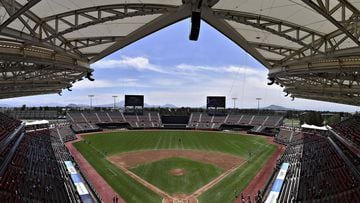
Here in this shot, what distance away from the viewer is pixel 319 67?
18.3 meters

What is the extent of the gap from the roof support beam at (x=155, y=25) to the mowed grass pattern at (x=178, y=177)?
46.5 feet

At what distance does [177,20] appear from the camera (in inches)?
598

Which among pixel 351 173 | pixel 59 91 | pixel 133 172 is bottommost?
pixel 133 172

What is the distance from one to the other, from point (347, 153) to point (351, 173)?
4506 mm

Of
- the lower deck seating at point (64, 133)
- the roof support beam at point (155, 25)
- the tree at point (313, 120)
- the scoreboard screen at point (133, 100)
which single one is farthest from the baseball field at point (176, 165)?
the tree at point (313, 120)

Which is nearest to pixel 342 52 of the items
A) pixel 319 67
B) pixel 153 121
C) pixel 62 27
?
pixel 319 67

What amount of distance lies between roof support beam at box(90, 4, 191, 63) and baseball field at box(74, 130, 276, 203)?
43.1ft

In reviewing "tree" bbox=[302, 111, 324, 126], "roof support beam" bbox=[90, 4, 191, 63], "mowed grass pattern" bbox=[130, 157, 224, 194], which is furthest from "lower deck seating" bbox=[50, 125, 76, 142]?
"tree" bbox=[302, 111, 324, 126]

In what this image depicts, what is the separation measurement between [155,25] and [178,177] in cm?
1929

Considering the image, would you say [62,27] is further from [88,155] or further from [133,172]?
[88,155]

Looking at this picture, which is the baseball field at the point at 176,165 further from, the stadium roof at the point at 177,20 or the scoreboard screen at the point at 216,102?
the scoreboard screen at the point at 216,102

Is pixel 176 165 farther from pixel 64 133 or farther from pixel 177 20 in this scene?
pixel 64 133

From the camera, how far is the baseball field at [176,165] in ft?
86.4

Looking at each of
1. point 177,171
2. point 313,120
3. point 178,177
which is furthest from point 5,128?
point 313,120
